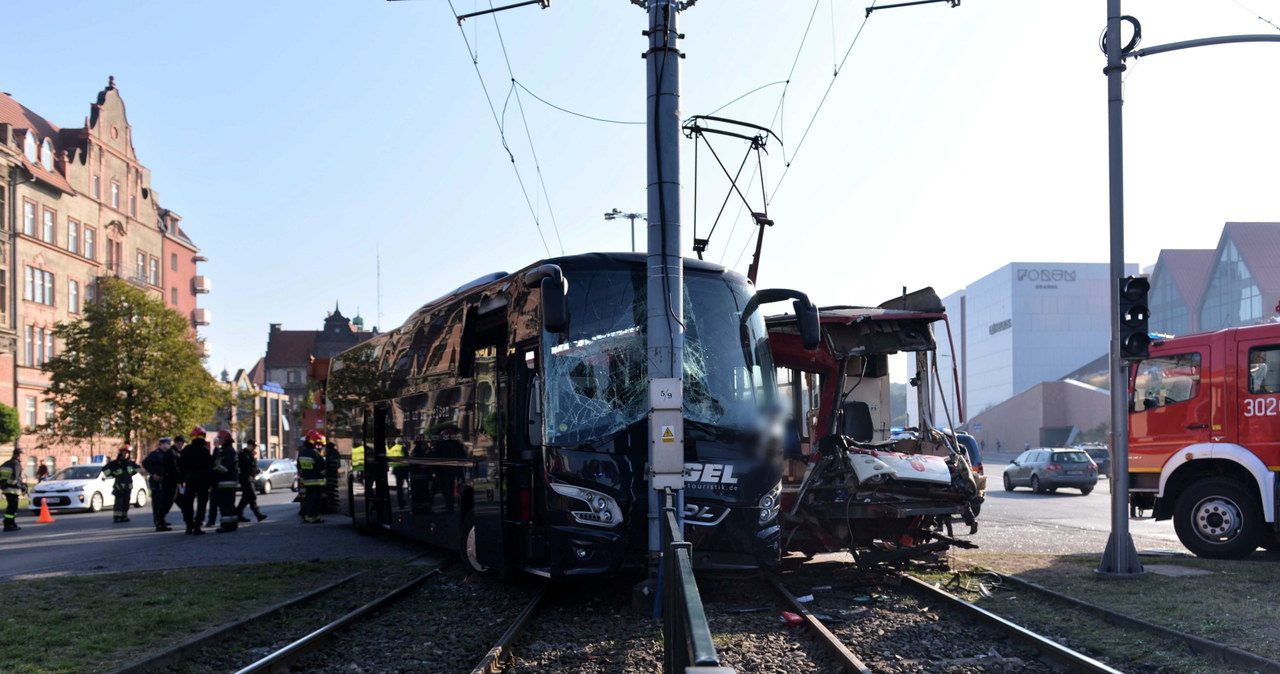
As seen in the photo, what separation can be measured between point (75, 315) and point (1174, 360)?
53942 mm

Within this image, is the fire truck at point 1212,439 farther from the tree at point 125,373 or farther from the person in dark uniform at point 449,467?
the tree at point 125,373

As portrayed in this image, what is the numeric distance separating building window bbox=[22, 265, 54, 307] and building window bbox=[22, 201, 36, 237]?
1665mm

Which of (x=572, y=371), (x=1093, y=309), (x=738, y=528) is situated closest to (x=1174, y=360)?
(x=738, y=528)

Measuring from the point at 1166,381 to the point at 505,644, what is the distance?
10.2 meters

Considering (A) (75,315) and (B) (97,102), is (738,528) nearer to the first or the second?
(A) (75,315)

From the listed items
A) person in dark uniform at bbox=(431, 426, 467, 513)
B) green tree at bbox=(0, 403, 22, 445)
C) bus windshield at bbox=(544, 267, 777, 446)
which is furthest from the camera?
green tree at bbox=(0, 403, 22, 445)

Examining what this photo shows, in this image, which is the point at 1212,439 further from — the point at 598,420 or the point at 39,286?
the point at 39,286

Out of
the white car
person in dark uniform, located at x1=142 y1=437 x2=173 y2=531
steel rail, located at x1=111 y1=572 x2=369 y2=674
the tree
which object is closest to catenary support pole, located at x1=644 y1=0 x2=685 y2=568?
steel rail, located at x1=111 y1=572 x2=369 y2=674

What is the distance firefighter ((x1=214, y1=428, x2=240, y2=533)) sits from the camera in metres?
18.7

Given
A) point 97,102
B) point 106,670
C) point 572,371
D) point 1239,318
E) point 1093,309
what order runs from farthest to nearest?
point 1093,309
point 1239,318
point 97,102
point 572,371
point 106,670

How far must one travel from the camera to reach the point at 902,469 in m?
11.2

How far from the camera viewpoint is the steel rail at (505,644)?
701 centimetres

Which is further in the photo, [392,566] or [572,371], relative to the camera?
[392,566]

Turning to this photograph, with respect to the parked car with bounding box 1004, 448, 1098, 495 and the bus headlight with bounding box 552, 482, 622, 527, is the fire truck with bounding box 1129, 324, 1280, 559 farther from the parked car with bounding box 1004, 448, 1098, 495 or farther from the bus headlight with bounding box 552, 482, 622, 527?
the parked car with bounding box 1004, 448, 1098, 495
